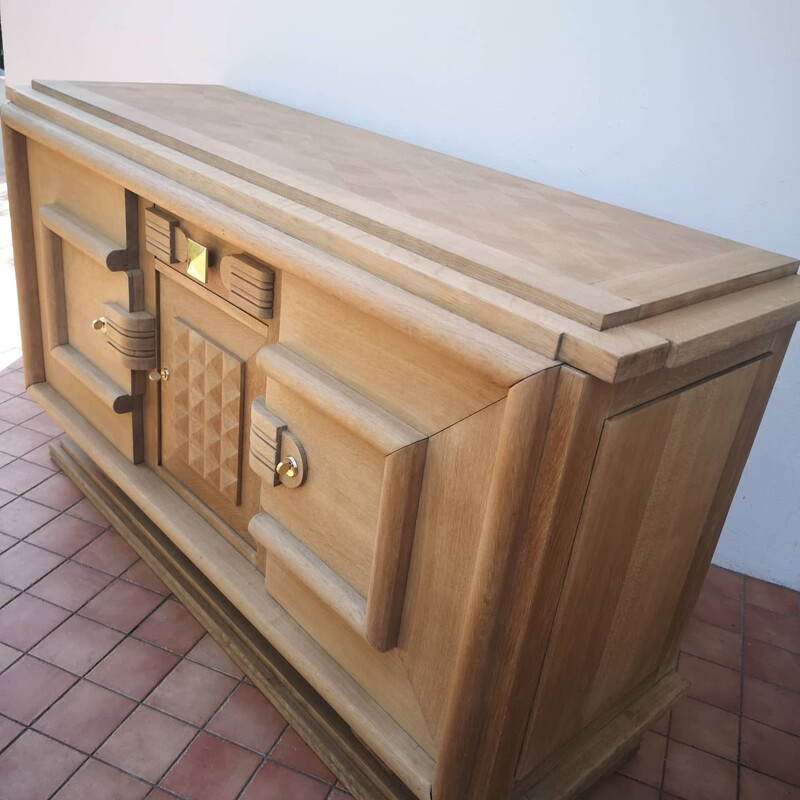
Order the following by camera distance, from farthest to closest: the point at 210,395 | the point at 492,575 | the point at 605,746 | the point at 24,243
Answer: the point at 24,243, the point at 210,395, the point at 605,746, the point at 492,575

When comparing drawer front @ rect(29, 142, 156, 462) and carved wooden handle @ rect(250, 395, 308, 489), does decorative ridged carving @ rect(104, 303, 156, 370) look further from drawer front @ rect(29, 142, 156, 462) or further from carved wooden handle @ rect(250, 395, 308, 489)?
carved wooden handle @ rect(250, 395, 308, 489)

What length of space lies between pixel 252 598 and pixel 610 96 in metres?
1.35

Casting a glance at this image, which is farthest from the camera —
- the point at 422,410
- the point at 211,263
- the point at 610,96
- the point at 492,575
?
the point at 610,96

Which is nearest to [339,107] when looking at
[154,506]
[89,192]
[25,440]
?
[89,192]

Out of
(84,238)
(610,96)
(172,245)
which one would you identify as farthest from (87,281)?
(610,96)

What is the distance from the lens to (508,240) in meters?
1.33

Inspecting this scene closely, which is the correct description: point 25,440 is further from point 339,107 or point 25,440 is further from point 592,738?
point 592,738

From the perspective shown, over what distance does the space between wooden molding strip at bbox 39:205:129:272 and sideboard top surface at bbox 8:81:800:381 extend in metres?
0.25

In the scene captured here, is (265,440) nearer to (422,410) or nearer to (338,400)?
(338,400)

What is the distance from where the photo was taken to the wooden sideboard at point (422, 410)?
1125 mm

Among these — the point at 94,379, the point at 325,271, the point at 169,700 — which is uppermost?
the point at 325,271

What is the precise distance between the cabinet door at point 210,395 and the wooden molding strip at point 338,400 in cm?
17

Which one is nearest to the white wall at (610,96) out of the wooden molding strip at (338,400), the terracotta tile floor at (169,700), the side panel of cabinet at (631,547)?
the terracotta tile floor at (169,700)

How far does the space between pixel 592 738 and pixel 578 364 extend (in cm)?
86
